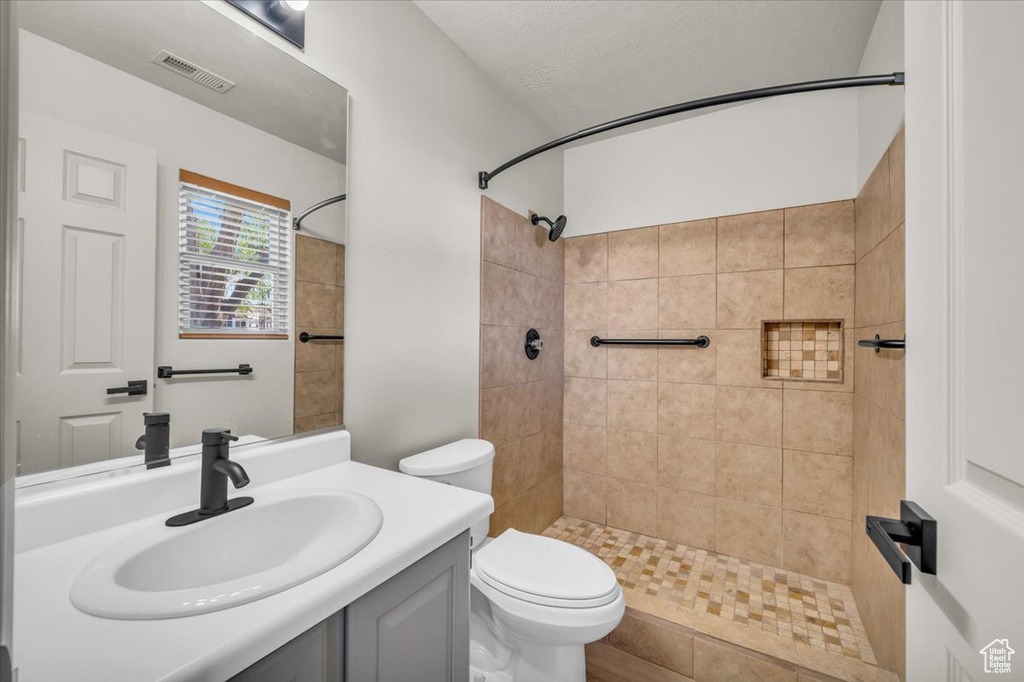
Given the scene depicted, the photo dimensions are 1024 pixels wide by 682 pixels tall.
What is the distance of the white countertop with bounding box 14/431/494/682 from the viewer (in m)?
0.50

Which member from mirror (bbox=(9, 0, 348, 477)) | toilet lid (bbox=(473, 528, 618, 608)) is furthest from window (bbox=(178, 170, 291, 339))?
toilet lid (bbox=(473, 528, 618, 608))

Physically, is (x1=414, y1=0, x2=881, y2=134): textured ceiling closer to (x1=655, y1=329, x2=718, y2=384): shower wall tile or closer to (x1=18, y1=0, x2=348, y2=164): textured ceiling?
(x1=18, y1=0, x2=348, y2=164): textured ceiling

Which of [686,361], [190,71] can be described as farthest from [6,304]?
[686,361]

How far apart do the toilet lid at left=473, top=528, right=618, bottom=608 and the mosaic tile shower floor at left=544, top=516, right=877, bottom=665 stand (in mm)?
503

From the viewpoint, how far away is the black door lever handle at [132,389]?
880 millimetres

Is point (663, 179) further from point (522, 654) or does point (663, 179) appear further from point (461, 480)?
point (522, 654)

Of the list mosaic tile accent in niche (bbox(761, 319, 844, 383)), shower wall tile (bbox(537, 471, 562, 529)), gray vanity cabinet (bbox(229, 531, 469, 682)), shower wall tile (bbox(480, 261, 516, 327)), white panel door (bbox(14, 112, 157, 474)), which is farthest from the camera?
shower wall tile (bbox(537, 471, 562, 529))

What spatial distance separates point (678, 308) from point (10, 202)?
244cm

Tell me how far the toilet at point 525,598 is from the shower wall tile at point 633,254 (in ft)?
4.74

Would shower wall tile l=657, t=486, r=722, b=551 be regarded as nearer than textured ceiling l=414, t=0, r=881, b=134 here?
No

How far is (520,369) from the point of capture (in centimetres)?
223

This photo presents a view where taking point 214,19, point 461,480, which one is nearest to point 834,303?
point 461,480

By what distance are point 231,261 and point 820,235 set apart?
7.85 feet

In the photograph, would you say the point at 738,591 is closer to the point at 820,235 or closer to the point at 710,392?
the point at 710,392
